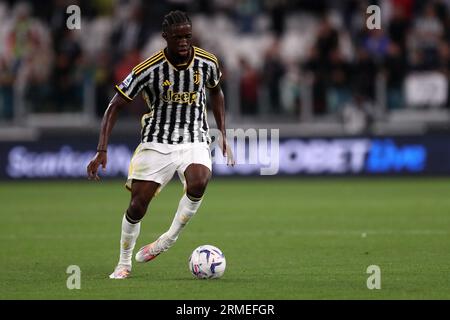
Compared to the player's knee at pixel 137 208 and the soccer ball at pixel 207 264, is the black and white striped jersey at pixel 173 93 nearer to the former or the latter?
the player's knee at pixel 137 208

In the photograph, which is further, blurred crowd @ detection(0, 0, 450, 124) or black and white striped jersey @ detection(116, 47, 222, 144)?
blurred crowd @ detection(0, 0, 450, 124)

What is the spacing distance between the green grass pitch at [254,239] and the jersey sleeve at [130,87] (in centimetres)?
170

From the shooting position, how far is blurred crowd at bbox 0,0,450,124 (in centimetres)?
2244

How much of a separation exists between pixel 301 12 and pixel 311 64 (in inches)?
102

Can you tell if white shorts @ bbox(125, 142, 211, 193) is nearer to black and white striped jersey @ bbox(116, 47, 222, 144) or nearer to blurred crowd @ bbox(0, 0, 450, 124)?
black and white striped jersey @ bbox(116, 47, 222, 144)

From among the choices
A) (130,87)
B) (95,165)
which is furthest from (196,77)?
(95,165)

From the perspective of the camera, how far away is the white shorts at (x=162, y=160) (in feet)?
32.6

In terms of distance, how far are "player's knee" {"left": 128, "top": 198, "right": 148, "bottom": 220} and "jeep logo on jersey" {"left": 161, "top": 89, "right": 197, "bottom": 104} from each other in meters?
0.98

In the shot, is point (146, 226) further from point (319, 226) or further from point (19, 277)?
point (19, 277)

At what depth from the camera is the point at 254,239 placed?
13375 millimetres

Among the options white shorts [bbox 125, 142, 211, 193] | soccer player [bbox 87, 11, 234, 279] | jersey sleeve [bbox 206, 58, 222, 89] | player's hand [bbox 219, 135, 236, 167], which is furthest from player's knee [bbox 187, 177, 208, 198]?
jersey sleeve [bbox 206, 58, 222, 89]

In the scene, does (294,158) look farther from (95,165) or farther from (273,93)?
(95,165)

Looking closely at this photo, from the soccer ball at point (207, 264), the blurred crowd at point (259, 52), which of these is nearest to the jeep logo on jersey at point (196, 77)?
the soccer ball at point (207, 264)
